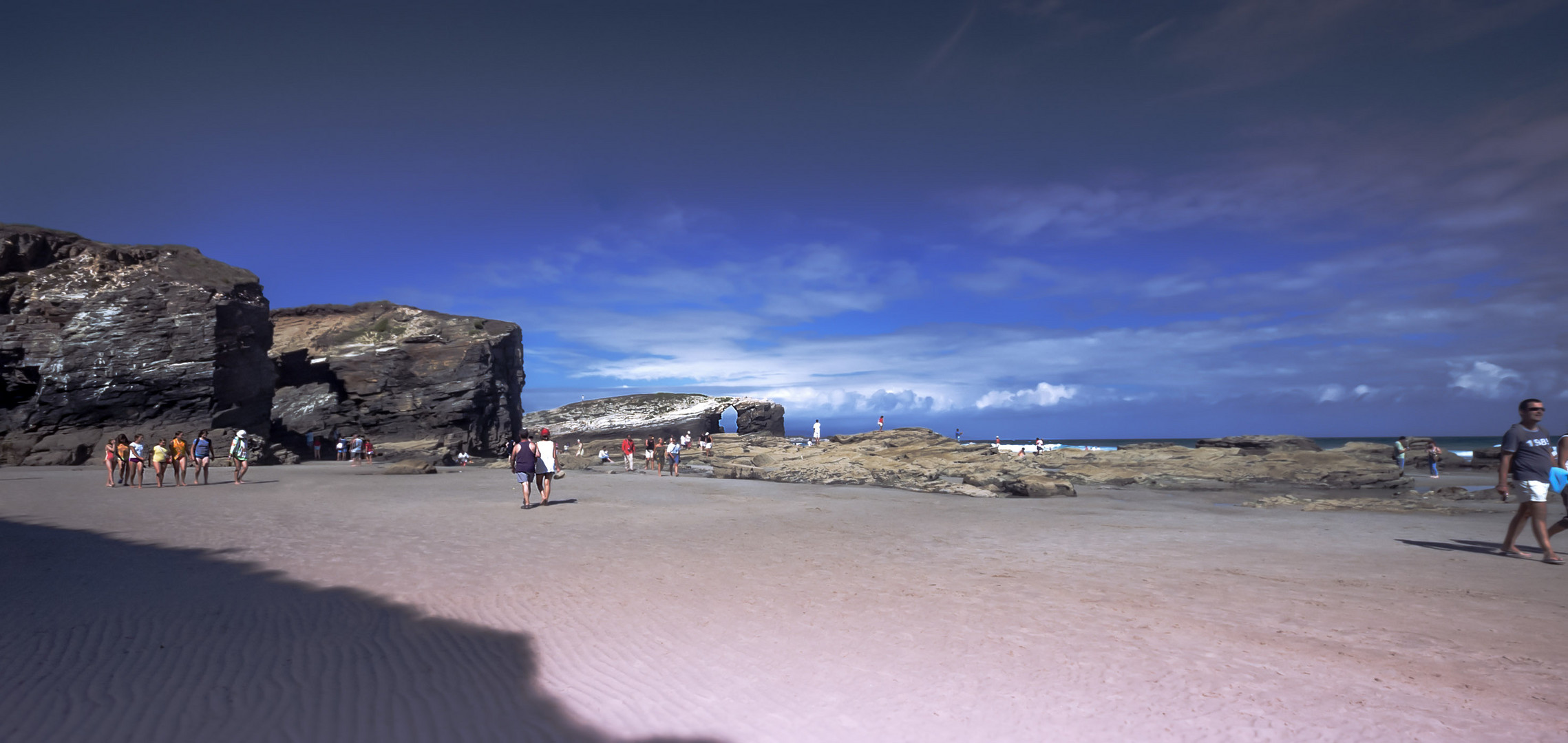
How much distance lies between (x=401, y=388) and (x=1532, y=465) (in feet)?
146

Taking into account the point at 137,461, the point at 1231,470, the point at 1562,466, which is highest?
the point at 1562,466

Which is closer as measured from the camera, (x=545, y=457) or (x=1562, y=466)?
(x=1562, y=466)

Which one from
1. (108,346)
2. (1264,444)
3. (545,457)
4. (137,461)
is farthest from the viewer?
(1264,444)

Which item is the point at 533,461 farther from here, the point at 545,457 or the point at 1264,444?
the point at 1264,444

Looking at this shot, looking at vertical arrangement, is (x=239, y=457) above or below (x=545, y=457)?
below

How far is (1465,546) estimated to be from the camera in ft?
33.1

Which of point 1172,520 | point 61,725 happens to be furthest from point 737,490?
point 61,725

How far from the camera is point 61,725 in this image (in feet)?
12.4

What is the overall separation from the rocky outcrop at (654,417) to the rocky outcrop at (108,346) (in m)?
28.2

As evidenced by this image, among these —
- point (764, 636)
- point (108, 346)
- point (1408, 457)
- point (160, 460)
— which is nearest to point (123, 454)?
point (160, 460)

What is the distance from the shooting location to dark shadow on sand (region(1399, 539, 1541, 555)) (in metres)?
9.59

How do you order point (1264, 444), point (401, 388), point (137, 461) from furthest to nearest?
point (401, 388) → point (1264, 444) → point (137, 461)

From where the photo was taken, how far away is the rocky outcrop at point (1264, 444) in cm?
3341

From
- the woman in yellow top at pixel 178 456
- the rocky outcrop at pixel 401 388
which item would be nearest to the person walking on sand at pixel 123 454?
the woman in yellow top at pixel 178 456
